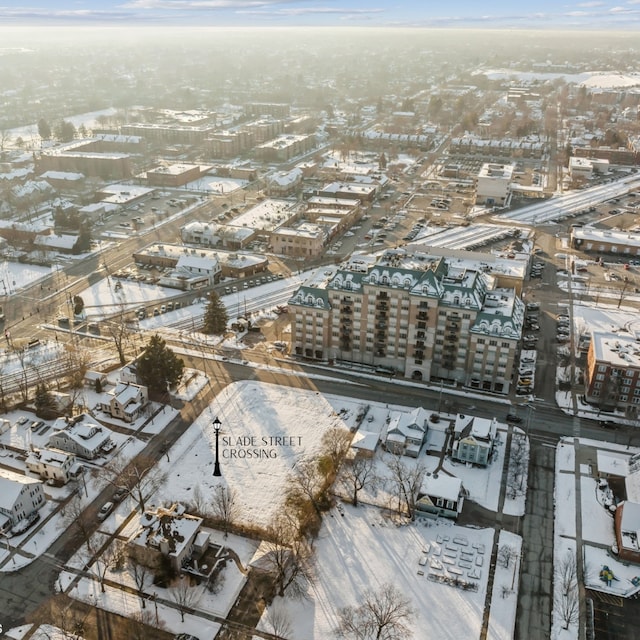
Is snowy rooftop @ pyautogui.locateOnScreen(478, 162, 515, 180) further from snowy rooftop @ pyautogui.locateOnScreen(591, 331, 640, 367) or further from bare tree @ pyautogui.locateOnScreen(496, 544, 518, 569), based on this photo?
bare tree @ pyautogui.locateOnScreen(496, 544, 518, 569)

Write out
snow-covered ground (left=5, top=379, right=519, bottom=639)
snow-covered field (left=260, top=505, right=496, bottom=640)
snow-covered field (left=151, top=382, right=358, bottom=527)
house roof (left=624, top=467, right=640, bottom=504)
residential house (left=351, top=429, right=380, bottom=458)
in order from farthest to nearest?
residential house (left=351, top=429, right=380, bottom=458)
snow-covered field (left=151, top=382, right=358, bottom=527)
house roof (left=624, top=467, right=640, bottom=504)
snow-covered ground (left=5, top=379, right=519, bottom=639)
snow-covered field (left=260, top=505, right=496, bottom=640)

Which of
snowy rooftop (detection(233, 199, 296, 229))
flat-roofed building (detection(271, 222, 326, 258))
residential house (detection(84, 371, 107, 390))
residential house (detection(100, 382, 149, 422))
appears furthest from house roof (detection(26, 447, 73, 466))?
snowy rooftop (detection(233, 199, 296, 229))

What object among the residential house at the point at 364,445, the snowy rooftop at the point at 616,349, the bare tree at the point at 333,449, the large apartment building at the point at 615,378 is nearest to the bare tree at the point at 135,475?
the bare tree at the point at 333,449

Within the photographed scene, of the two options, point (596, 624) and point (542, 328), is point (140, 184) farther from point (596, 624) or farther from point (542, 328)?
point (596, 624)

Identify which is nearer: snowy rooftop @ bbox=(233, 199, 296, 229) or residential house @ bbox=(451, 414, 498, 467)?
residential house @ bbox=(451, 414, 498, 467)

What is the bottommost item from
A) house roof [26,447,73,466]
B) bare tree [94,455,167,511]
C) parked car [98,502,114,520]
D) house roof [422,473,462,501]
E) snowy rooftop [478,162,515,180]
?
parked car [98,502,114,520]

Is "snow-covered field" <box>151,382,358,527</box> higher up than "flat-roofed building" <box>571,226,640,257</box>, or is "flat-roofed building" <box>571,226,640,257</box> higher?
"flat-roofed building" <box>571,226,640,257</box>

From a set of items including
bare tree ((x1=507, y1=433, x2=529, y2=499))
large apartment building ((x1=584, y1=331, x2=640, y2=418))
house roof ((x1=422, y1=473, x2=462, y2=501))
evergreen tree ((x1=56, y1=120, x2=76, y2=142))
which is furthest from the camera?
evergreen tree ((x1=56, y1=120, x2=76, y2=142))

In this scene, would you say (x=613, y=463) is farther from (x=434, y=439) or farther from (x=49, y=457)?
(x=49, y=457)
